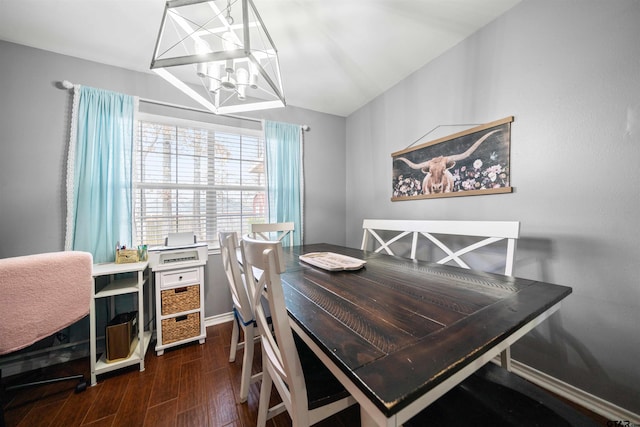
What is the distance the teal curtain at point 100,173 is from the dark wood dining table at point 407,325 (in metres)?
1.78

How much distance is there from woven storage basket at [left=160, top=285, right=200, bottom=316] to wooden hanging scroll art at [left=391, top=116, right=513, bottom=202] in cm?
221

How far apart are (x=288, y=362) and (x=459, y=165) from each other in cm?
192

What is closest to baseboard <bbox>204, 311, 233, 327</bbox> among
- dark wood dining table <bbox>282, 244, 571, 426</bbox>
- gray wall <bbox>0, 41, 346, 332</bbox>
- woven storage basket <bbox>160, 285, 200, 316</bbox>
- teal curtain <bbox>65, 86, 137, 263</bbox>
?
woven storage basket <bbox>160, 285, 200, 316</bbox>

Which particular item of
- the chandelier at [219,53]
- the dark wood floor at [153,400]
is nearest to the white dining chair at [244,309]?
the dark wood floor at [153,400]

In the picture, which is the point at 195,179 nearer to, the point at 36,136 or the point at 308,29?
the point at 36,136

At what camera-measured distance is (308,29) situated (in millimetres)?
1688

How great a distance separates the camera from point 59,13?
149 centimetres

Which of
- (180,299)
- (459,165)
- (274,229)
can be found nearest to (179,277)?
(180,299)

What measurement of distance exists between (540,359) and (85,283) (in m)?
2.94

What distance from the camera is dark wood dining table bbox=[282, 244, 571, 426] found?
467 mm

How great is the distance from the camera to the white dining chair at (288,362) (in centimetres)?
65

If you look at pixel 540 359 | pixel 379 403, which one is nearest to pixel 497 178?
pixel 540 359

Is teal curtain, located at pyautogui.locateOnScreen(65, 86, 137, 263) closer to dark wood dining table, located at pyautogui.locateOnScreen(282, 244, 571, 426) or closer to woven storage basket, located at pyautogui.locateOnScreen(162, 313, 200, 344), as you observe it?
woven storage basket, located at pyautogui.locateOnScreen(162, 313, 200, 344)

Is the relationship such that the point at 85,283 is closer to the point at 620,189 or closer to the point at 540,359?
the point at 540,359
